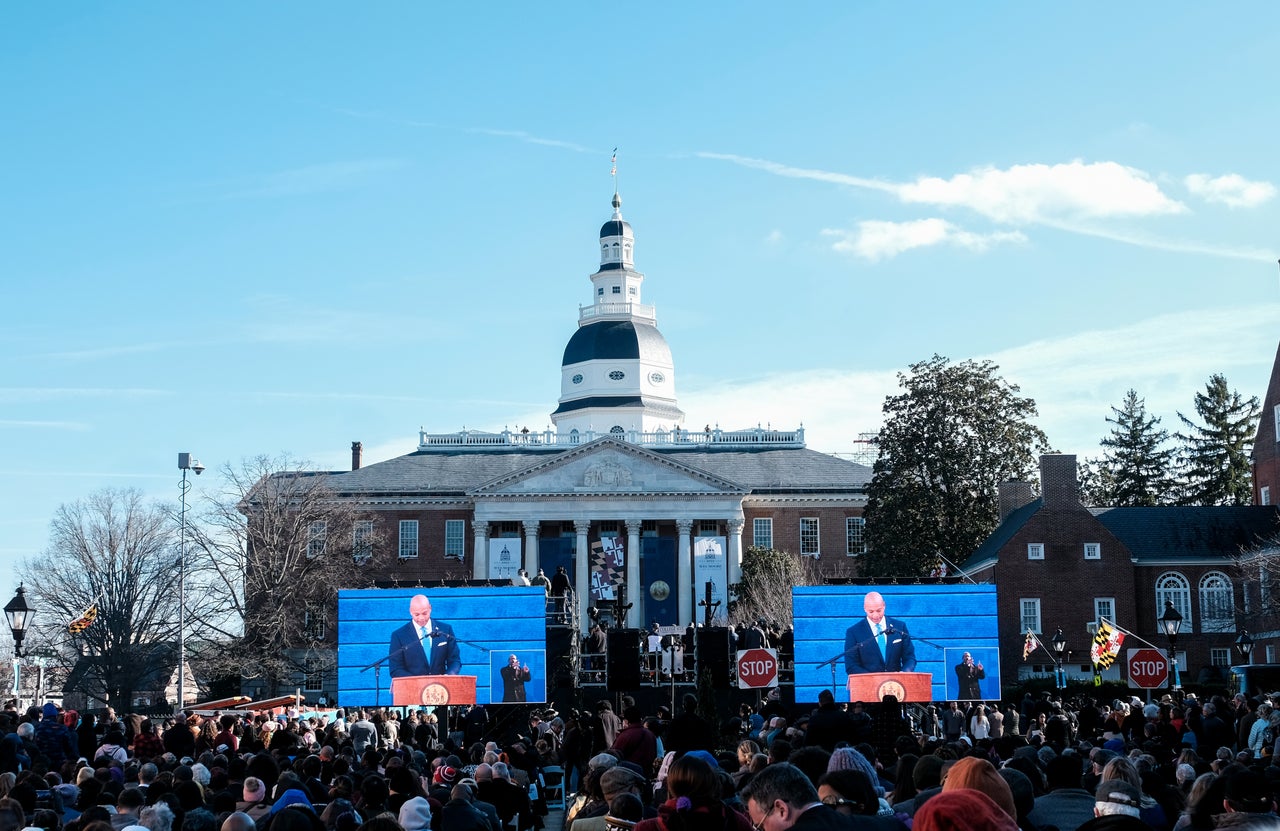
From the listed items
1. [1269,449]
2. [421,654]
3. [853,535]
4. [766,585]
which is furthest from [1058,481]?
[421,654]

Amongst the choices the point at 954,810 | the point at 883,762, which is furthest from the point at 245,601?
the point at 954,810

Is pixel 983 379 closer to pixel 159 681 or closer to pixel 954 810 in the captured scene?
pixel 159 681

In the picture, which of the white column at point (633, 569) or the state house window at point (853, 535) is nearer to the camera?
the white column at point (633, 569)

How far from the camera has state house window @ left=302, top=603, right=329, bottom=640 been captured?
2694 inches

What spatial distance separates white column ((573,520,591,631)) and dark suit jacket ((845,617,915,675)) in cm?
5799

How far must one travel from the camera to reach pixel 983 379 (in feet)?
223

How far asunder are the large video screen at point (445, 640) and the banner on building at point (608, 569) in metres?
39.5

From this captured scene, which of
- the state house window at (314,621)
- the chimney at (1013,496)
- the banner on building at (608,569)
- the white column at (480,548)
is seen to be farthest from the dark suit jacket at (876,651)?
the white column at (480,548)

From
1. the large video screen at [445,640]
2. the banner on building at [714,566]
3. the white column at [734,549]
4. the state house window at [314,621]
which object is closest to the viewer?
the large video screen at [445,640]

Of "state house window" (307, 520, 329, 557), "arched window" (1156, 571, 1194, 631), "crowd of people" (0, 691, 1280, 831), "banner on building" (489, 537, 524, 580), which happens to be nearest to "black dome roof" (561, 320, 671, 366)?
"banner on building" (489, 537, 524, 580)

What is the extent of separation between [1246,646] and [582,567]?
4096 centimetres

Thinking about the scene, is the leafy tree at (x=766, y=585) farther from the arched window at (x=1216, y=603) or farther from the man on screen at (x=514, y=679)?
the man on screen at (x=514, y=679)

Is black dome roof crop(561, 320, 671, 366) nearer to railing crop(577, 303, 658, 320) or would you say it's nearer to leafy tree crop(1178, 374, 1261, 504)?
railing crop(577, 303, 658, 320)

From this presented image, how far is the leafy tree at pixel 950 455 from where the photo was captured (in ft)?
219
